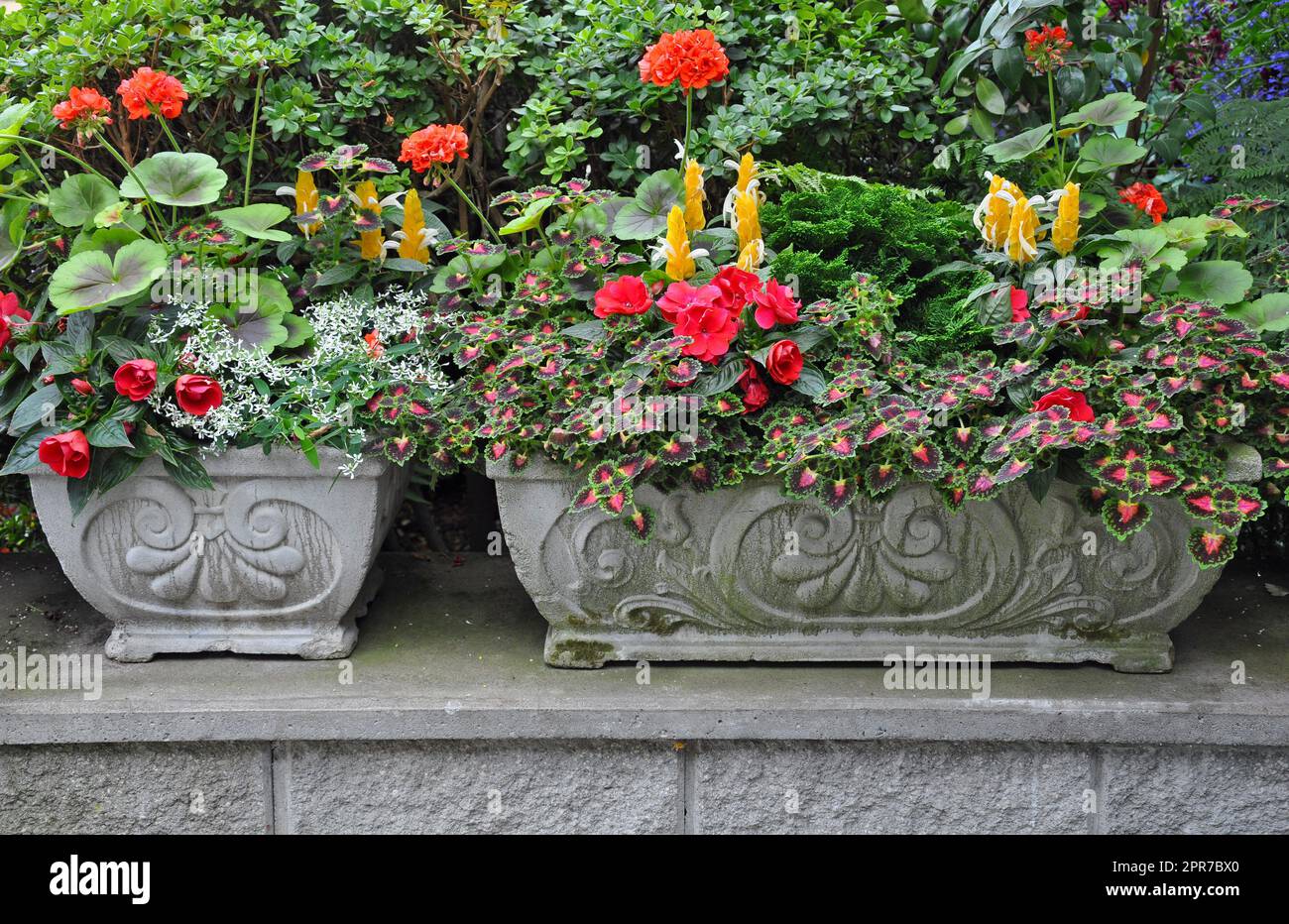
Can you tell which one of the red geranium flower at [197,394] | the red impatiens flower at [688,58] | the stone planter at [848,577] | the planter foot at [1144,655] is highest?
the red impatiens flower at [688,58]

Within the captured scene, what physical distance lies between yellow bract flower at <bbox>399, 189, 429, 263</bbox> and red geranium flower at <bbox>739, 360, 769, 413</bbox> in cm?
82

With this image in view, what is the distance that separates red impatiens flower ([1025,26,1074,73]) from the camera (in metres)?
2.56

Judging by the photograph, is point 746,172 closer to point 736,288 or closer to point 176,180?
point 736,288

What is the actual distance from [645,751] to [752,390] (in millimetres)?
724

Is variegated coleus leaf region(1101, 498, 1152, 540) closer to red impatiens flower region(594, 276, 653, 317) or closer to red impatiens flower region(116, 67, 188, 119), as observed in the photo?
red impatiens flower region(594, 276, 653, 317)

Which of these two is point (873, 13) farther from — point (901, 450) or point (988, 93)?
point (901, 450)

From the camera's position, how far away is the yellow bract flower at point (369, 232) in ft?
7.93

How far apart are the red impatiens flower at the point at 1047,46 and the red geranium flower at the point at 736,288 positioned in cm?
97

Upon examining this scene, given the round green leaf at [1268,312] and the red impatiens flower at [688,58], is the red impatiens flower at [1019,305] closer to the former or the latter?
the round green leaf at [1268,312]

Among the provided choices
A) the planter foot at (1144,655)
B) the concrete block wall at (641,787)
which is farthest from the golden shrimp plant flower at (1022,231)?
the concrete block wall at (641,787)

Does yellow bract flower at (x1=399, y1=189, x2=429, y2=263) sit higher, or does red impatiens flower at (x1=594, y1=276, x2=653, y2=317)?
yellow bract flower at (x1=399, y1=189, x2=429, y2=263)

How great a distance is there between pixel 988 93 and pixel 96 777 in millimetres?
2388

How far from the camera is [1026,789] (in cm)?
223
